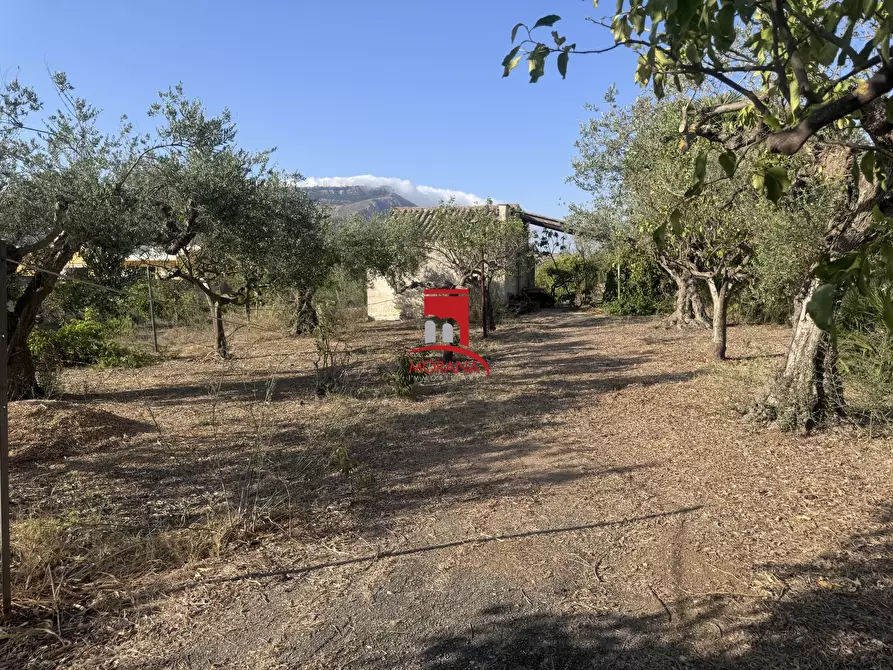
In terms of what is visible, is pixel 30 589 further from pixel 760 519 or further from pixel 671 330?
pixel 671 330

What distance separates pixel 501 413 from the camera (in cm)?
685

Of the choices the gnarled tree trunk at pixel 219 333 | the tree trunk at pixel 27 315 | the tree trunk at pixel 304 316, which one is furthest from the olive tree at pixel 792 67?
the tree trunk at pixel 304 316

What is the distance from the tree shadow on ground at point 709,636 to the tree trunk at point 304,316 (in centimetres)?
1272

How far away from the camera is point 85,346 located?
1086 cm

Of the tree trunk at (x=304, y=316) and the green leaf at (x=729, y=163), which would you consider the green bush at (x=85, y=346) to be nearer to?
the tree trunk at (x=304, y=316)

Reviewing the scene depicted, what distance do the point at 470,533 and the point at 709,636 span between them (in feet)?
5.14

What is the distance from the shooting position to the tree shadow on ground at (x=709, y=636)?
93.0 inches

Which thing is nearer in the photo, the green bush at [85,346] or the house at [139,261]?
the house at [139,261]

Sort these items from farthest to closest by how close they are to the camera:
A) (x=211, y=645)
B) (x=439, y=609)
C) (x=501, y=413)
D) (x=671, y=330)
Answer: (x=671, y=330) → (x=501, y=413) → (x=439, y=609) → (x=211, y=645)

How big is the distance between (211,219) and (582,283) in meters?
17.2

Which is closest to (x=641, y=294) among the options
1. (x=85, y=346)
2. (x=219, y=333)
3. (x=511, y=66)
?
(x=219, y=333)

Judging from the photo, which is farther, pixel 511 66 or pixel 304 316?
pixel 304 316

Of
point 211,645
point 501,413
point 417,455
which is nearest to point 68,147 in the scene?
point 417,455

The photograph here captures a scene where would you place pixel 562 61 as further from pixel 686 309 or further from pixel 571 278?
pixel 571 278
